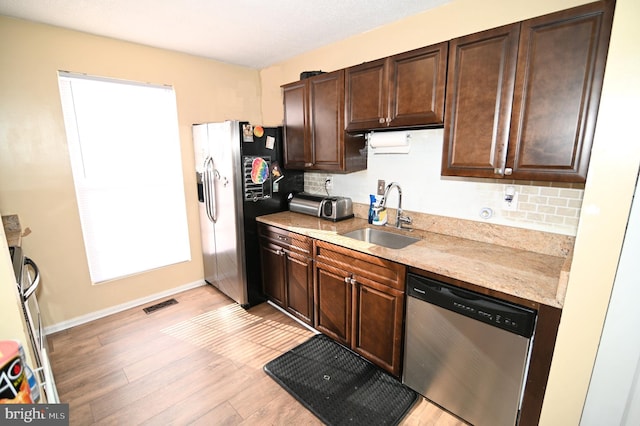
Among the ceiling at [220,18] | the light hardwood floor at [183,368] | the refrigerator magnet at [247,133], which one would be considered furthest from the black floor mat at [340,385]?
the ceiling at [220,18]

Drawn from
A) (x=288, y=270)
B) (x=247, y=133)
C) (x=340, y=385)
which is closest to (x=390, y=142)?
(x=247, y=133)

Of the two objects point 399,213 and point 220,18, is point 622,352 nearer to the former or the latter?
point 399,213

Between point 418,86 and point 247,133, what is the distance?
154 centimetres

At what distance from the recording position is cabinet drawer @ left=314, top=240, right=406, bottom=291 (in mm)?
1818

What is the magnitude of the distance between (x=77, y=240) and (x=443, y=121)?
324 cm

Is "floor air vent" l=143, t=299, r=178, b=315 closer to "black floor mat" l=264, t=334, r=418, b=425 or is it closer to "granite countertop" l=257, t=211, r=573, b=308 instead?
"black floor mat" l=264, t=334, r=418, b=425

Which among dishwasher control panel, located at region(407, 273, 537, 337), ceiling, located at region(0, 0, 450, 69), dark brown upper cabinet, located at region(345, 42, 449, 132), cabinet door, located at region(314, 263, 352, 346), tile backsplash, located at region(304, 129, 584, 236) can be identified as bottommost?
cabinet door, located at region(314, 263, 352, 346)

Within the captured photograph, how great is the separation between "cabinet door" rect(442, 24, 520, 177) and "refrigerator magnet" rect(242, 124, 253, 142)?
5.61 feet

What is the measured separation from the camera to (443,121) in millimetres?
1828

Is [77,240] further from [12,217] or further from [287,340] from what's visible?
[287,340]

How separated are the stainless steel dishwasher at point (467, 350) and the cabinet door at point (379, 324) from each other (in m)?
0.07

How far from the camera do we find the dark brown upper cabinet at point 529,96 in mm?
1332

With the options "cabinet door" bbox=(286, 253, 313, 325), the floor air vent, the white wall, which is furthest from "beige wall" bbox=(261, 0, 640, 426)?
the floor air vent

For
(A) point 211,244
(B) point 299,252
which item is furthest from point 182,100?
(B) point 299,252
